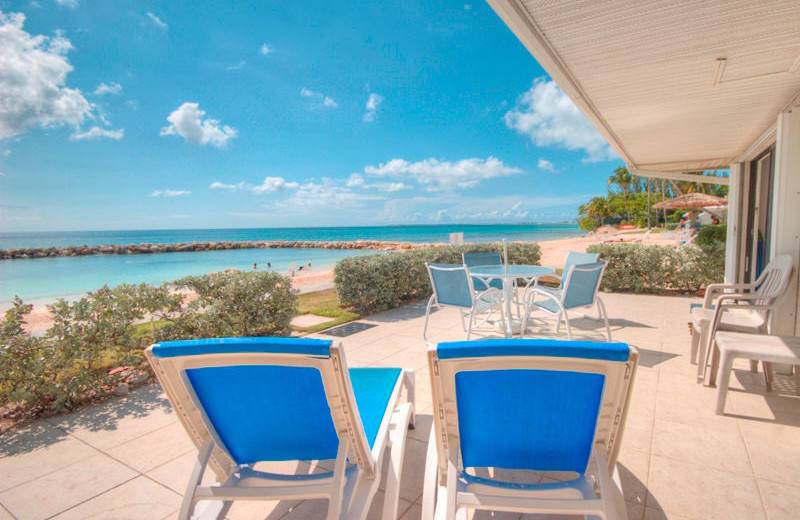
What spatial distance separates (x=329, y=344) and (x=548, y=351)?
2.06 ft

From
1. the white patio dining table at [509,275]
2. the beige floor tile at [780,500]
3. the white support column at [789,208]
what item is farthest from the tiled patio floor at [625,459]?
the white patio dining table at [509,275]

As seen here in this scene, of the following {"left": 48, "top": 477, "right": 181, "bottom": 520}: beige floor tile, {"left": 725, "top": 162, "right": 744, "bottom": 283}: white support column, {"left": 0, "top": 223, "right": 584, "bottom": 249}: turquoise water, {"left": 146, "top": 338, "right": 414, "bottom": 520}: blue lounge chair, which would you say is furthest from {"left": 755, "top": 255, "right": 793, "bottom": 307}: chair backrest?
{"left": 0, "top": 223, "right": 584, "bottom": 249}: turquoise water

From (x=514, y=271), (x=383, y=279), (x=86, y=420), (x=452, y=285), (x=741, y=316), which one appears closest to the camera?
(x=86, y=420)

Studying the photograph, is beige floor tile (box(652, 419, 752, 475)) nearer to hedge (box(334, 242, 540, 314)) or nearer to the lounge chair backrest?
the lounge chair backrest

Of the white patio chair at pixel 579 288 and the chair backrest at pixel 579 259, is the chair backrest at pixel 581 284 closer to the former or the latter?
the white patio chair at pixel 579 288

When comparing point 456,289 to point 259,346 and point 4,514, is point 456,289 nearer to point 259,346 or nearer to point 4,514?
point 259,346

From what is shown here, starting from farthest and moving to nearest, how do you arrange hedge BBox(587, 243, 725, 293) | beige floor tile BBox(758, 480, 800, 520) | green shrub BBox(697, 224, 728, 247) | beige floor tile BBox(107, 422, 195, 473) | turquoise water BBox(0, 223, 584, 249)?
1. turquoise water BBox(0, 223, 584, 249)
2. green shrub BBox(697, 224, 728, 247)
3. hedge BBox(587, 243, 725, 293)
4. beige floor tile BBox(107, 422, 195, 473)
5. beige floor tile BBox(758, 480, 800, 520)

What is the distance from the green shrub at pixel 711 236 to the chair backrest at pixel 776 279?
3643mm

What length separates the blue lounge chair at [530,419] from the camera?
1.02 metres

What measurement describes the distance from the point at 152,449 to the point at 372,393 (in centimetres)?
144

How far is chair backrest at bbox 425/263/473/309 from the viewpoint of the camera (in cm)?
374

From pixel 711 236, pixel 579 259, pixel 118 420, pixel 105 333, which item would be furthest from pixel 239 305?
pixel 711 236

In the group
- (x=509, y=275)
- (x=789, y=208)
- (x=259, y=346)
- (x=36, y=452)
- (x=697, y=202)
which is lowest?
(x=36, y=452)

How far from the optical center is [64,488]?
1858mm
